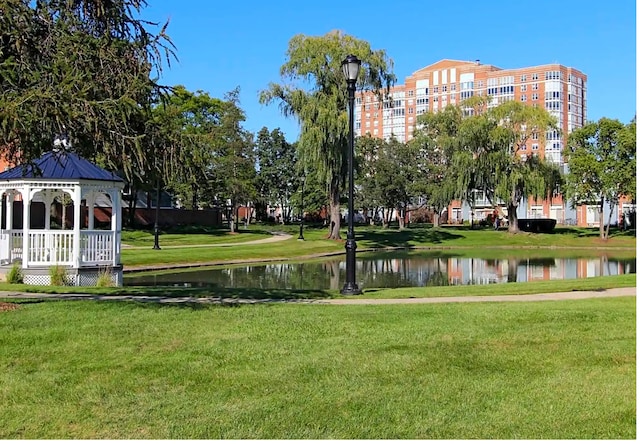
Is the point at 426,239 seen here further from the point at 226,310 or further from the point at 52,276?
the point at 226,310

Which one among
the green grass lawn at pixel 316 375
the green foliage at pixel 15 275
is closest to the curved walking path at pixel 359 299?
the green grass lawn at pixel 316 375

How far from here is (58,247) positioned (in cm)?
1906

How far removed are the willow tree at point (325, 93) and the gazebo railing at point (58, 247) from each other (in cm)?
2469

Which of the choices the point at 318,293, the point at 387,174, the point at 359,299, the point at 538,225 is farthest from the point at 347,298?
the point at 387,174

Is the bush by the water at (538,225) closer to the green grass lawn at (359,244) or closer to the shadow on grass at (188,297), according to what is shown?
the green grass lawn at (359,244)

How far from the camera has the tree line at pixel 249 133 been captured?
28.5 feet

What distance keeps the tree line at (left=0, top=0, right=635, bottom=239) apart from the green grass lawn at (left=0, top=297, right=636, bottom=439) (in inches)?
99.5

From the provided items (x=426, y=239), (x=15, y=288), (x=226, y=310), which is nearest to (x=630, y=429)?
(x=226, y=310)

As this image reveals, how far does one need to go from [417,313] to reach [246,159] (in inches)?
1935

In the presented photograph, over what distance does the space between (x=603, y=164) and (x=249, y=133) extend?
32569 millimetres

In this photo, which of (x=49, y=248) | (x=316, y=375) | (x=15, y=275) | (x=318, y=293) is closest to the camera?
(x=316, y=375)

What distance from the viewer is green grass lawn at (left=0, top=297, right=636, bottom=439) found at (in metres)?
4.95

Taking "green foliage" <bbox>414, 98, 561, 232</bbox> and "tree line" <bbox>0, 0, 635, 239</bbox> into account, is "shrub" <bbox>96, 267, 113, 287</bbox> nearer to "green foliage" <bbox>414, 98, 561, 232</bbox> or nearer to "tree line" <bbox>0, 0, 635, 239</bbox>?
"tree line" <bbox>0, 0, 635, 239</bbox>

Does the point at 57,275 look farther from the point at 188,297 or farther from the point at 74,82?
the point at 74,82
